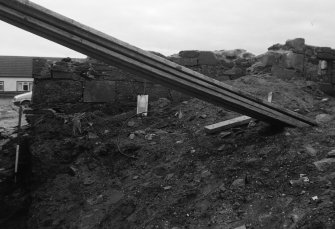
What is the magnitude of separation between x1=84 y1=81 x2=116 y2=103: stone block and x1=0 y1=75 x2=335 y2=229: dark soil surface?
0.90 feet

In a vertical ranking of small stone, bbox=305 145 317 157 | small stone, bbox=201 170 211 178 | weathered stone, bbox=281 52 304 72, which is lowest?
small stone, bbox=201 170 211 178

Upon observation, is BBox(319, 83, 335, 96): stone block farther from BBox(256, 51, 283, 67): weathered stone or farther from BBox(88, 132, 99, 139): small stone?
BBox(88, 132, 99, 139): small stone

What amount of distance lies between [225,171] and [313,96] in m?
3.02

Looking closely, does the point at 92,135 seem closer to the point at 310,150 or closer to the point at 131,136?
the point at 131,136

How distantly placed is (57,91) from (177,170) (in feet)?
9.99

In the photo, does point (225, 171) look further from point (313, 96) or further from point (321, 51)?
point (321, 51)

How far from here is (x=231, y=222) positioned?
3918 millimetres

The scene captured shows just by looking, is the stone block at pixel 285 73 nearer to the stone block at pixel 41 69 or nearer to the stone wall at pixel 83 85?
the stone wall at pixel 83 85

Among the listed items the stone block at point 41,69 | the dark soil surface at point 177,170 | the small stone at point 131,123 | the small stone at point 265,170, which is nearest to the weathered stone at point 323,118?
the dark soil surface at point 177,170

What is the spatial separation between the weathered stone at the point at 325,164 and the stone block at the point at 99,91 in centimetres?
420

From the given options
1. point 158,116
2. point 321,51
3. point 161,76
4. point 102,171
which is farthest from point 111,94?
point 321,51

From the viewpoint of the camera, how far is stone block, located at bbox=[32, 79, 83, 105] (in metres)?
7.15

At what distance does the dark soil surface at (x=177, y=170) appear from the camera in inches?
160

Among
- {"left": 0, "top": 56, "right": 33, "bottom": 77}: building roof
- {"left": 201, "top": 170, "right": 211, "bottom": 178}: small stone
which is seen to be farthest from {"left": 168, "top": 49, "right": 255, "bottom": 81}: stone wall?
{"left": 0, "top": 56, "right": 33, "bottom": 77}: building roof
